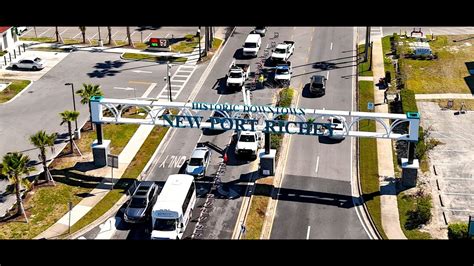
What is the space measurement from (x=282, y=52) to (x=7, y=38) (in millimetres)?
37079

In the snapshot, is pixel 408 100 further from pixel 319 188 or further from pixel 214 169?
pixel 214 169

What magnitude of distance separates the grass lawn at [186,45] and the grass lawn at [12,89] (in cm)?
2018

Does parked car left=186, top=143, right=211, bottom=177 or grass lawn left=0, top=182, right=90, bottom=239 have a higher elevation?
parked car left=186, top=143, right=211, bottom=177

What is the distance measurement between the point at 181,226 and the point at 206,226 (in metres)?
Result: 2.81

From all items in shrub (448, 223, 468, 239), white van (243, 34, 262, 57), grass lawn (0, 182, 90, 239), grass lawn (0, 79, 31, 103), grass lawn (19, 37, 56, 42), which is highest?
white van (243, 34, 262, 57)

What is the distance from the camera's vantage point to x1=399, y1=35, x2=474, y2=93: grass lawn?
246ft

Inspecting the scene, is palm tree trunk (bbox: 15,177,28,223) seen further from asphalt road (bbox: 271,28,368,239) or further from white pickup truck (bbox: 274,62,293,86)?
white pickup truck (bbox: 274,62,293,86)

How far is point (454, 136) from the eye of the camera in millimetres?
64125

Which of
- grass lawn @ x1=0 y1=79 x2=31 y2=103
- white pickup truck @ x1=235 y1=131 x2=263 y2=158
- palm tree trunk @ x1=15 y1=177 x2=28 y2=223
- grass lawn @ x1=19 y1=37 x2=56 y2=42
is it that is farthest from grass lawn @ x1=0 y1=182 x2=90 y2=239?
grass lawn @ x1=19 y1=37 x2=56 y2=42

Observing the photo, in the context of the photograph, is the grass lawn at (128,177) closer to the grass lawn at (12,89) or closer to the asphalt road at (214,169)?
the asphalt road at (214,169)

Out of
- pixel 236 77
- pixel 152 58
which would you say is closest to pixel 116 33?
pixel 152 58

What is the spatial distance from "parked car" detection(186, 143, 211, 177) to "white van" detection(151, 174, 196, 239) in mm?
5978

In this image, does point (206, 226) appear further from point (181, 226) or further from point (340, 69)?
point (340, 69)
